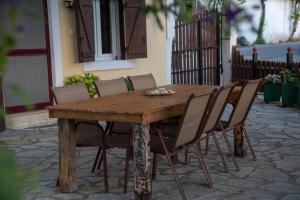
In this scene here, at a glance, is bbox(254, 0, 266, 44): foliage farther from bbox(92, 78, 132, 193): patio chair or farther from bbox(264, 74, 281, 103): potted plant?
bbox(264, 74, 281, 103): potted plant

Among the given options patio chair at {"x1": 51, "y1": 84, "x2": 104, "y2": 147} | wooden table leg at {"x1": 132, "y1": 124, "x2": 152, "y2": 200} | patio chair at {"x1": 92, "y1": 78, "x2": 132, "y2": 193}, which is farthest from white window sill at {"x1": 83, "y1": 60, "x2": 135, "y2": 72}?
wooden table leg at {"x1": 132, "y1": 124, "x2": 152, "y2": 200}

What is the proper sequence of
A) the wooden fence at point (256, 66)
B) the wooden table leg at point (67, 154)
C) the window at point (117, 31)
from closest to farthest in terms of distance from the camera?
the wooden table leg at point (67, 154) → the window at point (117, 31) → the wooden fence at point (256, 66)

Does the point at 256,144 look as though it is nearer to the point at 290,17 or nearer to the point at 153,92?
the point at 153,92

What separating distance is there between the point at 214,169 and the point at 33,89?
4.33 metres

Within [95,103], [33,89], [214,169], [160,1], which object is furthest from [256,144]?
[160,1]

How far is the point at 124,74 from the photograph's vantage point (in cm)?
777

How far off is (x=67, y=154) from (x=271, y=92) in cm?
591

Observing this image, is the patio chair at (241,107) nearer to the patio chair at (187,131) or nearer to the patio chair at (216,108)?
the patio chair at (216,108)

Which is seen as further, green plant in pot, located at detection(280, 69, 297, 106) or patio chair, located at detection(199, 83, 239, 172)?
green plant in pot, located at detection(280, 69, 297, 106)

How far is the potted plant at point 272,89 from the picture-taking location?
8.52 metres

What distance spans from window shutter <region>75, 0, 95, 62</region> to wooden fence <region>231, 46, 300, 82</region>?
370cm

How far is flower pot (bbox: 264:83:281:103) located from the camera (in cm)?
853

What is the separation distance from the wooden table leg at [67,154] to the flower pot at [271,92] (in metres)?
5.74

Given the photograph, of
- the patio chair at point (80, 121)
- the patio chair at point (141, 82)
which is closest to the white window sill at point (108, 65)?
the patio chair at point (141, 82)
